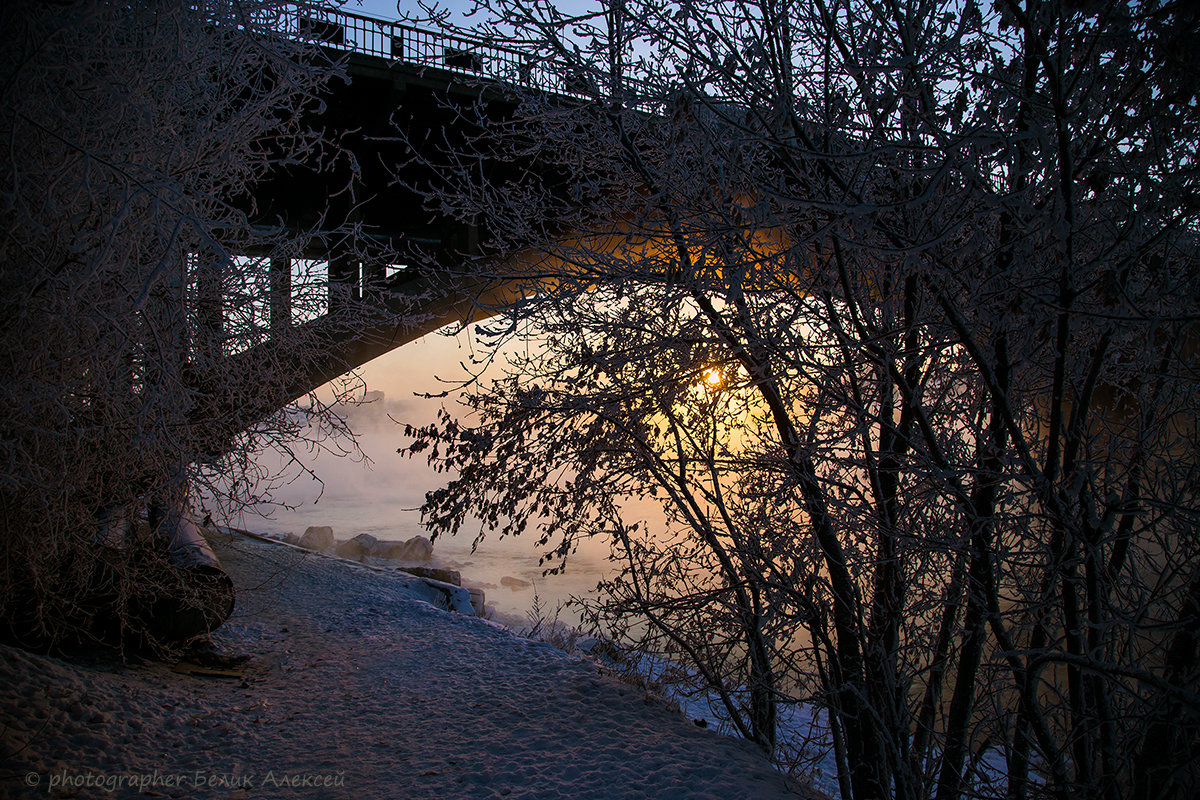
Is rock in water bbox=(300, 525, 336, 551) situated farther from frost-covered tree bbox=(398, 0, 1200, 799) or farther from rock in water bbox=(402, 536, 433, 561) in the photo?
frost-covered tree bbox=(398, 0, 1200, 799)

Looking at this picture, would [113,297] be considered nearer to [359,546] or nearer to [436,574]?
[436,574]

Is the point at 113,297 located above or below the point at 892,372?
above

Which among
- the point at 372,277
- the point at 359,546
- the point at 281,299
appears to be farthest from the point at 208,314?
the point at 359,546

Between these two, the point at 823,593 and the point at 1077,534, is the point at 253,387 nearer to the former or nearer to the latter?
the point at 823,593

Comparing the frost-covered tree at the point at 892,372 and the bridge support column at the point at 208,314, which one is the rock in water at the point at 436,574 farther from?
the frost-covered tree at the point at 892,372

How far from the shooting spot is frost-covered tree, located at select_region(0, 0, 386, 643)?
3133mm

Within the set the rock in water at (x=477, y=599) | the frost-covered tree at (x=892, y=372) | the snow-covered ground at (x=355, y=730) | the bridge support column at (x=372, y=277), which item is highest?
the bridge support column at (x=372, y=277)

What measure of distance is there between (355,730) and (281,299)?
3.73m

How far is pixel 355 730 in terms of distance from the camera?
421 cm

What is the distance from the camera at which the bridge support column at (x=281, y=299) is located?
18.6 feet

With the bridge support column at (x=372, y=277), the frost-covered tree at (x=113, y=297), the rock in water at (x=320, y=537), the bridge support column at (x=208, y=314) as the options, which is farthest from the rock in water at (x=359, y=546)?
the bridge support column at (x=208, y=314)

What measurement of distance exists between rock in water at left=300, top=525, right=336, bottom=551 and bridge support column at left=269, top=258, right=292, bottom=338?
8.88 m

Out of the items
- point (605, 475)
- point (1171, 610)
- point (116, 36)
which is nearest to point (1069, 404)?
point (1171, 610)

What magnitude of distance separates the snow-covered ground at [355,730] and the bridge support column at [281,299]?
2.76 metres
